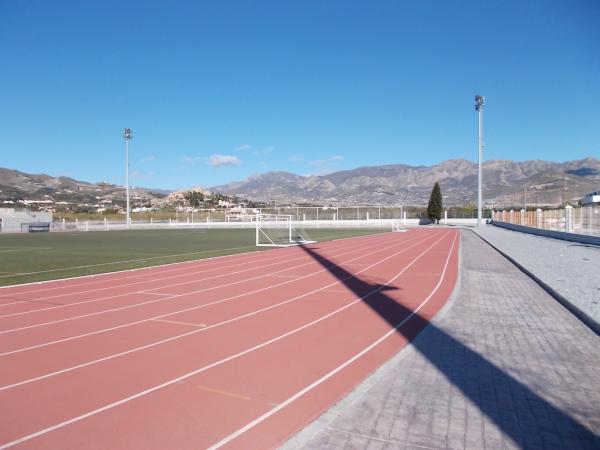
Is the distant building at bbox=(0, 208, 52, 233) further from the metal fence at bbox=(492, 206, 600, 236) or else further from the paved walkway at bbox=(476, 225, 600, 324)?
the paved walkway at bbox=(476, 225, 600, 324)

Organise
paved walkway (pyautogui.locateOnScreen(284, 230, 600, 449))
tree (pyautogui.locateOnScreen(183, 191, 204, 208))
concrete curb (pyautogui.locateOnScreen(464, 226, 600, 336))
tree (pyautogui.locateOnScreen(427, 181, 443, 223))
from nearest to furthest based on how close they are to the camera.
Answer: paved walkway (pyautogui.locateOnScreen(284, 230, 600, 449)) < concrete curb (pyautogui.locateOnScreen(464, 226, 600, 336)) < tree (pyautogui.locateOnScreen(427, 181, 443, 223)) < tree (pyautogui.locateOnScreen(183, 191, 204, 208))

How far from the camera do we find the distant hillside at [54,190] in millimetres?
127000

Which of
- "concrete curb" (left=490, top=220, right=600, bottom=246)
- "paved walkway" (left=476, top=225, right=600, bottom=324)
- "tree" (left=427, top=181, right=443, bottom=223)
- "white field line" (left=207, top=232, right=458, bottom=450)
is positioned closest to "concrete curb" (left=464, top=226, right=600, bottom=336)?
"paved walkway" (left=476, top=225, right=600, bottom=324)

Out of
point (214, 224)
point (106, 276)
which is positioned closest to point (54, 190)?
point (214, 224)

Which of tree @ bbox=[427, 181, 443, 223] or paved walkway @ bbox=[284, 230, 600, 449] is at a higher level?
tree @ bbox=[427, 181, 443, 223]

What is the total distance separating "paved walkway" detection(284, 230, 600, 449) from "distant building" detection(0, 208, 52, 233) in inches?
2224

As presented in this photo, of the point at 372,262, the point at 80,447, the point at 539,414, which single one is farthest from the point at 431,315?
the point at 372,262

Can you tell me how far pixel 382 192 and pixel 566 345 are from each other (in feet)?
639

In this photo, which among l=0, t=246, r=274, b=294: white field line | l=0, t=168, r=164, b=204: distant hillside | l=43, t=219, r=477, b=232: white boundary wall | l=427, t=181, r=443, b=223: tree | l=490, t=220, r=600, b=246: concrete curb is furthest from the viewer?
l=0, t=168, r=164, b=204: distant hillside

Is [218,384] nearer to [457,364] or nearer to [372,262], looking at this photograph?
[457,364]

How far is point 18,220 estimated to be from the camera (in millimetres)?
56656

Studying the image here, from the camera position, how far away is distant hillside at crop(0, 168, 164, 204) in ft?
417

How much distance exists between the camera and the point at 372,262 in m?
17.3

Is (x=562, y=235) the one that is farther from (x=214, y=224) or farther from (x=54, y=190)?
(x=54, y=190)
